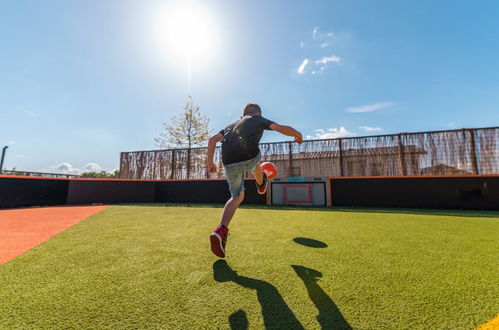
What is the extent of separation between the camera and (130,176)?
10.4 meters

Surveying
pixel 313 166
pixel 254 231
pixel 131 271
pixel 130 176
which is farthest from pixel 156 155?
pixel 131 271

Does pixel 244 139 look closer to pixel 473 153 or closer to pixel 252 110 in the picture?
pixel 252 110

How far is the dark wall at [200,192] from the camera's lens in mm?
7316

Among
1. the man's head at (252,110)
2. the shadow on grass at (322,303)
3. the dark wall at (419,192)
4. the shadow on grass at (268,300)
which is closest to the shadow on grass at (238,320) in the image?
the shadow on grass at (268,300)

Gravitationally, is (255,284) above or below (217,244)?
below

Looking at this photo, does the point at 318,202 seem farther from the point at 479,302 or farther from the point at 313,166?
the point at 479,302

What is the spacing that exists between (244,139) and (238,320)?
4.69 feet

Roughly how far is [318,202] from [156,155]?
7958 mm

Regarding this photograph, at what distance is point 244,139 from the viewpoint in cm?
198

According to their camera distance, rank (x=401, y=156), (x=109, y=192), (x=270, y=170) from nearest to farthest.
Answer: (x=270, y=170) < (x=401, y=156) < (x=109, y=192)

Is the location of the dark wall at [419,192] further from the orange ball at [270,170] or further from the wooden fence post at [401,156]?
the orange ball at [270,170]

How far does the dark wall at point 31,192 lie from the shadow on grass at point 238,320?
27.0 ft

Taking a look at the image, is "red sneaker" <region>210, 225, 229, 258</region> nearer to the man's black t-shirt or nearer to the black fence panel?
the man's black t-shirt

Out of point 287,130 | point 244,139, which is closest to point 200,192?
point 244,139
